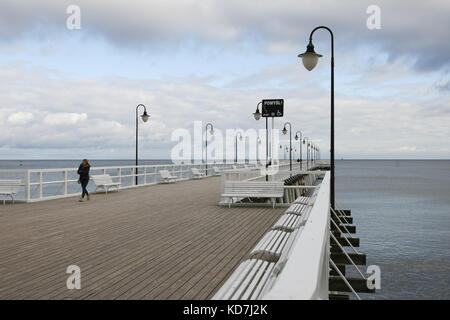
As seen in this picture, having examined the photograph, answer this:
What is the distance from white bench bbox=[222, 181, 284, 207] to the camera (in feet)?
39.7

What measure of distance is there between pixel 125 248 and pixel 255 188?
20.7 ft

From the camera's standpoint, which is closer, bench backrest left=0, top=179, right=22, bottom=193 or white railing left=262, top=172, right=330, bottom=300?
white railing left=262, top=172, right=330, bottom=300

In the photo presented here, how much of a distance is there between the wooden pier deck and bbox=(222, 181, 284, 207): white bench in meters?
0.45

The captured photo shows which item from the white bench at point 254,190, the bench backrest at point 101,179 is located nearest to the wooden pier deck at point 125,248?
the white bench at point 254,190

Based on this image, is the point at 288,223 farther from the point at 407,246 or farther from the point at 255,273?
the point at 407,246

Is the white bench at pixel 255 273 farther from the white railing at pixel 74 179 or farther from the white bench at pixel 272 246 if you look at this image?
the white railing at pixel 74 179

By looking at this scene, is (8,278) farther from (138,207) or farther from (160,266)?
(138,207)

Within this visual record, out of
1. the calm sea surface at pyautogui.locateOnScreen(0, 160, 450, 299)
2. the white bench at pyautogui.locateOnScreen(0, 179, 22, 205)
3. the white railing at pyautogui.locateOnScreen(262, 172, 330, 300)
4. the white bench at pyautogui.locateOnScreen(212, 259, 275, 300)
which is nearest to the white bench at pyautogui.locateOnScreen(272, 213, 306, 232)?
the white bench at pyautogui.locateOnScreen(212, 259, 275, 300)

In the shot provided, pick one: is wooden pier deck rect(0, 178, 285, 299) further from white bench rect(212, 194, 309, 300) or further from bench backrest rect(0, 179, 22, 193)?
bench backrest rect(0, 179, 22, 193)

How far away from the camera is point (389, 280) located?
14.4 m

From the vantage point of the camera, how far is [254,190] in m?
12.3

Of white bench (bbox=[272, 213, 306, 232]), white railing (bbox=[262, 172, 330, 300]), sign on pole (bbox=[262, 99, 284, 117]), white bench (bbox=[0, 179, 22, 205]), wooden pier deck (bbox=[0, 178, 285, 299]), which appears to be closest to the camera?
white railing (bbox=[262, 172, 330, 300])

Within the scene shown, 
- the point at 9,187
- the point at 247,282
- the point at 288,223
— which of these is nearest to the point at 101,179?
the point at 9,187
